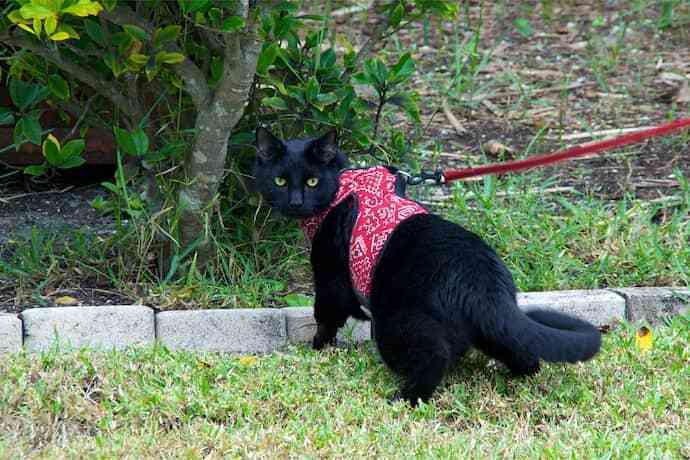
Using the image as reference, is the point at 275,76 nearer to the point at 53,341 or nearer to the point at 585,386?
the point at 53,341

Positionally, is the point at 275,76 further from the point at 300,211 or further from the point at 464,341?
the point at 464,341

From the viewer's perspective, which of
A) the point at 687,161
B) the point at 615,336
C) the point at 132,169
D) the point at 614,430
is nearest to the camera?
the point at 614,430

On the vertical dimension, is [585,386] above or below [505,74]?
below

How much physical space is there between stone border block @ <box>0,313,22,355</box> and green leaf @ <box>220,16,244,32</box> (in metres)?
1.35

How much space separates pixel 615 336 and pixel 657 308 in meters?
0.32

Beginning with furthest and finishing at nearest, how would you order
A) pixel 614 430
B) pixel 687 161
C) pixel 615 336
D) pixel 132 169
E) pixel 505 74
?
1. pixel 505 74
2. pixel 687 161
3. pixel 132 169
4. pixel 615 336
5. pixel 614 430

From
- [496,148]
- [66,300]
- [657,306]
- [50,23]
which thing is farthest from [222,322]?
[496,148]

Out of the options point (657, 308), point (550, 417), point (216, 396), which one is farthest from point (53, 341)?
point (657, 308)

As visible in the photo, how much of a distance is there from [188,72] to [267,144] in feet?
1.74

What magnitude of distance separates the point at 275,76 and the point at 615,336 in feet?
5.90

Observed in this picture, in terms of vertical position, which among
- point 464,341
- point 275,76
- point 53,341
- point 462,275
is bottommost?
point 53,341

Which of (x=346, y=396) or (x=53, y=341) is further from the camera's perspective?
(x=53, y=341)

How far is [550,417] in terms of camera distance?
3252 millimetres

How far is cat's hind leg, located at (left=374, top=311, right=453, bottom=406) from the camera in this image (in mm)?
3232
